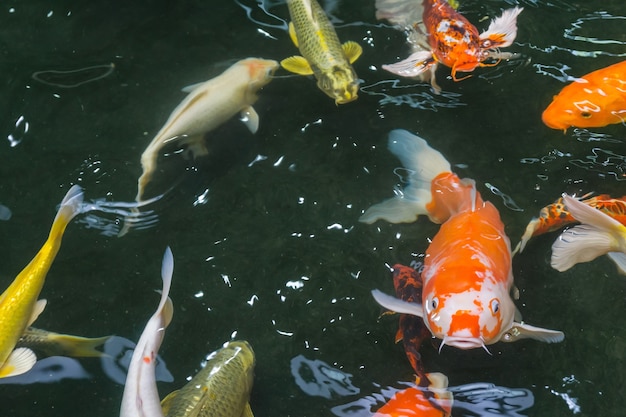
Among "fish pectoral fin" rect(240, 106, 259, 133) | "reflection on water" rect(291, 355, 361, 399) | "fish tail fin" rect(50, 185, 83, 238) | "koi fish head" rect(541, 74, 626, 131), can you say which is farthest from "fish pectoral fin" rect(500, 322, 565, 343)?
"fish tail fin" rect(50, 185, 83, 238)

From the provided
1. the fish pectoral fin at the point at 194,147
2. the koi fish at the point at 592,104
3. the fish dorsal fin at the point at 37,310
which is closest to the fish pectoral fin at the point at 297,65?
the fish pectoral fin at the point at 194,147

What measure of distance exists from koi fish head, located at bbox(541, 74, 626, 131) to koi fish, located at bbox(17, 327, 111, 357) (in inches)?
90.9

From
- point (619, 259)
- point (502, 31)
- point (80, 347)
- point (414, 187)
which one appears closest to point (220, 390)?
point (80, 347)

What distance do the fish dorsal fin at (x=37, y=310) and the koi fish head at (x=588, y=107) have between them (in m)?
2.42

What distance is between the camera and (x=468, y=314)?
90.7 inches

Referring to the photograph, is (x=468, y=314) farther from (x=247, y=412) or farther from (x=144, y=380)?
(x=144, y=380)

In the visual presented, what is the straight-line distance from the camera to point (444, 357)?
8.79 feet

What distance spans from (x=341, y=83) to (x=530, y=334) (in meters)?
1.51

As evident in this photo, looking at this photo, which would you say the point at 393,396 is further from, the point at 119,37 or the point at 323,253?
the point at 119,37

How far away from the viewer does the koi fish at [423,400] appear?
2.36 metres

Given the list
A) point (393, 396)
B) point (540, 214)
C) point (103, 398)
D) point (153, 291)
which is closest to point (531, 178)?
point (540, 214)

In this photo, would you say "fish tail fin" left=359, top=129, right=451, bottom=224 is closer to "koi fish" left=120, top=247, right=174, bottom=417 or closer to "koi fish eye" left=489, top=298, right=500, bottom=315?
"koi fish eye" left=489, top=298, right=500, bottom=315

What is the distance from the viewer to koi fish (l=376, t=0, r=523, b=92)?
322 cm

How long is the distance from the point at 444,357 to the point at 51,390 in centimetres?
163
